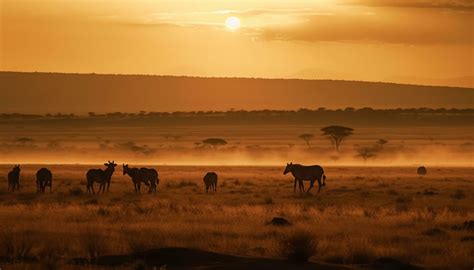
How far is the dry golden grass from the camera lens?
853 inches

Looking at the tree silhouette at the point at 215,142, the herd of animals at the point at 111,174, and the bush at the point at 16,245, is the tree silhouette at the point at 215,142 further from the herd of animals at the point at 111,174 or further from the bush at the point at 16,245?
the bush at the point at 16,245

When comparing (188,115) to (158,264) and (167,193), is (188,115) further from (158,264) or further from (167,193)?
(158,264)

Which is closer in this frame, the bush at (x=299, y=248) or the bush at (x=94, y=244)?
the bush at (x=299, y=248)

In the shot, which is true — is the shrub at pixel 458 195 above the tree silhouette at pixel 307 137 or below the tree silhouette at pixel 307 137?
below

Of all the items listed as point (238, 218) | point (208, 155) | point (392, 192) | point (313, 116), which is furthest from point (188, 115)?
point (238, 218)

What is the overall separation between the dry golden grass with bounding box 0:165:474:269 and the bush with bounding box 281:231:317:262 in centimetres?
37

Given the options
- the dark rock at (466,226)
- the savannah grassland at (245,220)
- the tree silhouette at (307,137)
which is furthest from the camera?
the tree silhouette at (307,137)

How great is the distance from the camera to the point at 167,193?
41.8 meters

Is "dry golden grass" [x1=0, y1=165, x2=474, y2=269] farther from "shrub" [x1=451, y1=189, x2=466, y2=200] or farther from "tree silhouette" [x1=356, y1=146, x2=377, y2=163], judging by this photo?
"tree silhouette" [x1=356, y1=146, x2=377, y2=163]

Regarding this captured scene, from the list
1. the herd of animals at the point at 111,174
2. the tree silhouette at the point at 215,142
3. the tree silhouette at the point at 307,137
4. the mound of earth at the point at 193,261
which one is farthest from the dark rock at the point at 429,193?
the tree silhouette at the point at 307,137

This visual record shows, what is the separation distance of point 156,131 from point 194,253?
13074 cm

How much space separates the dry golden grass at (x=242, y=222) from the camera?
2167 centimetres

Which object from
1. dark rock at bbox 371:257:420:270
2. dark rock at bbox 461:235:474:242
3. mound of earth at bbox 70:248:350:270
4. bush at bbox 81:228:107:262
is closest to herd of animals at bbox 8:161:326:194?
bush at bbox 81:228:107:262

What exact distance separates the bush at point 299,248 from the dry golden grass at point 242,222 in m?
0.37
